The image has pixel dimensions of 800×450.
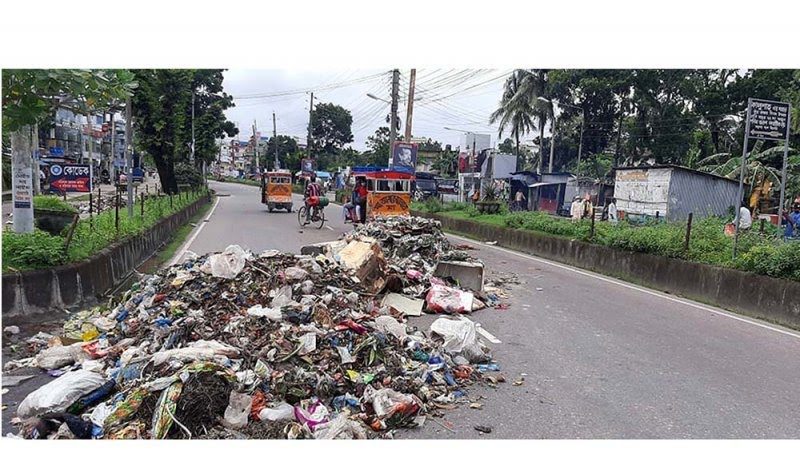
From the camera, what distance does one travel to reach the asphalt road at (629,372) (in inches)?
167

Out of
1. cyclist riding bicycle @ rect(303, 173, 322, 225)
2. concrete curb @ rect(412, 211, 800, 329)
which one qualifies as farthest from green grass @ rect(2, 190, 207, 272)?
concrete curb @ rect(412, 211, 800, 329)

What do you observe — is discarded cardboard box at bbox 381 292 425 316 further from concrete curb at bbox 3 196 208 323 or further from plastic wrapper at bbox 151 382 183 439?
concrete curb at bbox 3 196 208 323

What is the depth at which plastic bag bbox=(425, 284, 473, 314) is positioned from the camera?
7859 millimetres

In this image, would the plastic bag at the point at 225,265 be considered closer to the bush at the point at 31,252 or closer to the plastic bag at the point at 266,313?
the plastic bag at the point at 266,313

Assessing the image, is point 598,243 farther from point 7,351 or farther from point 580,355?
point 7,351

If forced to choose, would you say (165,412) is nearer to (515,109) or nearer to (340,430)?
(340,430)

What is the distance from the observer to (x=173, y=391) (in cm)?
394

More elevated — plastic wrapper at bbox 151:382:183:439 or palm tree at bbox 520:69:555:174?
palm tree at bbox 520:69:555:174

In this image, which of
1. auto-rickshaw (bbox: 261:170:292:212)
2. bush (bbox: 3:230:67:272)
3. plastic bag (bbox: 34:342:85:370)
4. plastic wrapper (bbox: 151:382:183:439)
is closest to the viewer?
plastic wrapper (bbox: 151:382:183:439)

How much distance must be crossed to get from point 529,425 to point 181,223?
18363 millimetres

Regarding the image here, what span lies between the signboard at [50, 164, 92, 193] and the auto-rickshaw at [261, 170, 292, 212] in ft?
28.5

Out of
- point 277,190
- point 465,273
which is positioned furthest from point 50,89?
point 277,190

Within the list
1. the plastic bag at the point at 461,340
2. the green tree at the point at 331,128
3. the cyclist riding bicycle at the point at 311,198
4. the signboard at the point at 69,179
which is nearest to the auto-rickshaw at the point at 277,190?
the signboard at the point at 69,179

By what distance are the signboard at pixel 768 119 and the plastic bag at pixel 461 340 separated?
6.36m
